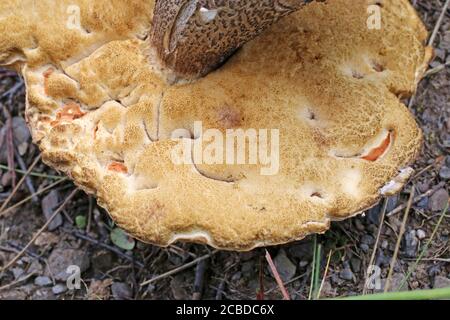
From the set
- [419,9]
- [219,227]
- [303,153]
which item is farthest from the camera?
[419,9]

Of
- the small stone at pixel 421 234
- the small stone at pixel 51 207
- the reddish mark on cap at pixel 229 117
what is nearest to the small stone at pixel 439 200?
the small stone at pixel 421 234

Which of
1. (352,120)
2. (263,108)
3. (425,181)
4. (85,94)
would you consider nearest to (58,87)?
(85,94)

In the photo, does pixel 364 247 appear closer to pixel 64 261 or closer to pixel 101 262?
pixel 101 262

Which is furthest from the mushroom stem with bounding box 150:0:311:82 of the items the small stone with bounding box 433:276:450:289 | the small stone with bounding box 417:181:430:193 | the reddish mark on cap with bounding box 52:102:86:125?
the small stone with bounding box 433:276:450:289

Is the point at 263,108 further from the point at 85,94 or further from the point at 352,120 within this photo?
the point at 85,94

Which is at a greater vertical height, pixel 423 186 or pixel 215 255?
pixel 423 186

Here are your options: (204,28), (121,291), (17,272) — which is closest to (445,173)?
(204,28)

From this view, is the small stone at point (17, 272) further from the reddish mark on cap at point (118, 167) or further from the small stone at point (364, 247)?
the small stone at point (364, 247)
